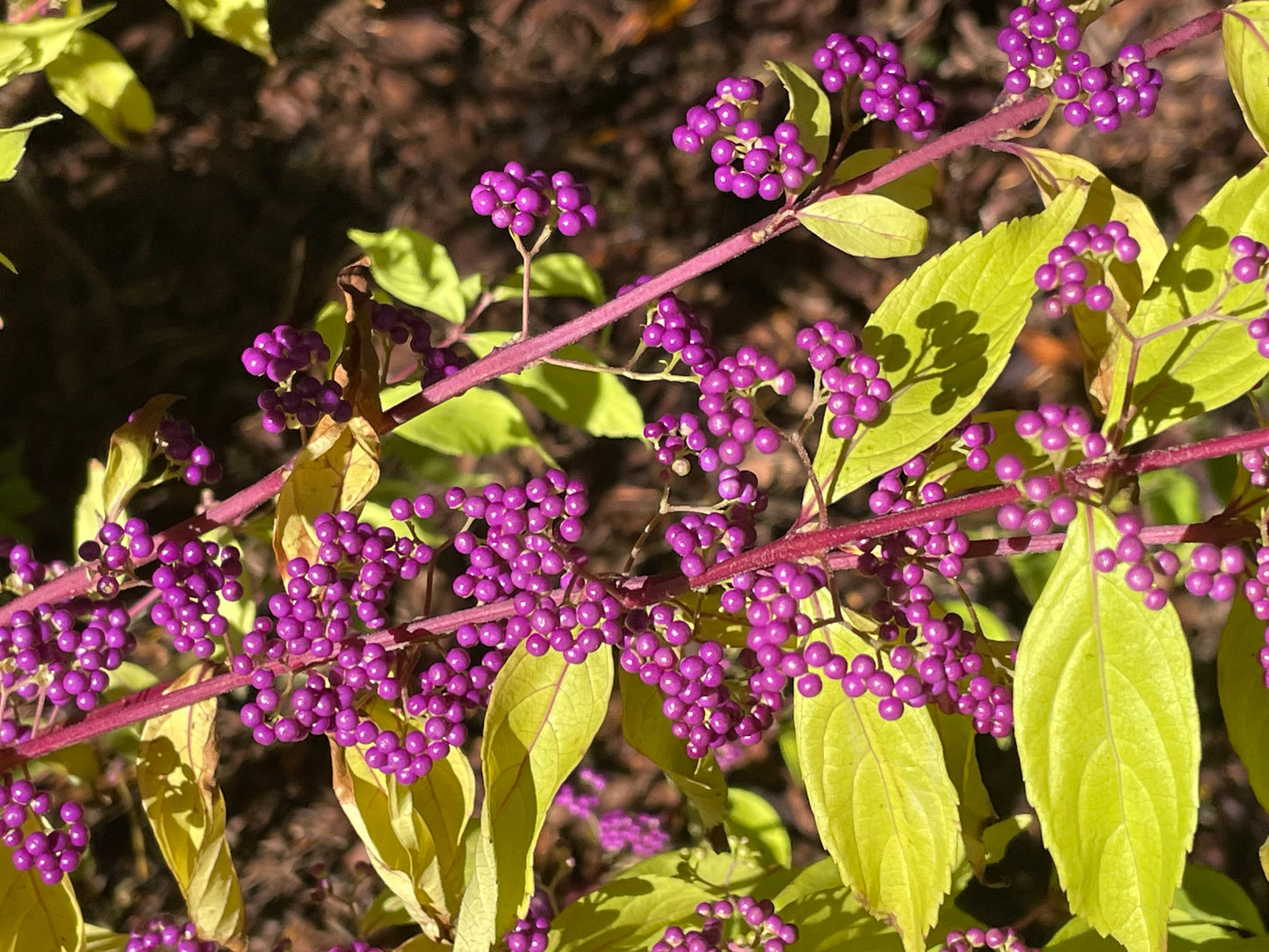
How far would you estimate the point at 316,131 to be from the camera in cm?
365

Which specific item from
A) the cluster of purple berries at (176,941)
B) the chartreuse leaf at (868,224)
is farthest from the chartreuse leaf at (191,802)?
the chartreuse leaf at (868,224)

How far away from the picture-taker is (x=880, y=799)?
144 cm

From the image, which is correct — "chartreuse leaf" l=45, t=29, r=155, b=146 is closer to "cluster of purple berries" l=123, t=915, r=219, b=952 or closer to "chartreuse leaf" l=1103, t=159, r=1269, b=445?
"cluster of purple berries" l=123, t=915, r=219, b=952

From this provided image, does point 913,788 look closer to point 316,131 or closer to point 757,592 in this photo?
point 757,592

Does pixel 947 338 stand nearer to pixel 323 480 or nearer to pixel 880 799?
pixel 880 799

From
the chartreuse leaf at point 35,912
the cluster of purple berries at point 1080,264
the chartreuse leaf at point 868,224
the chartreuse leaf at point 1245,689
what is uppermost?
the cluster of purple berries at point 1080,264

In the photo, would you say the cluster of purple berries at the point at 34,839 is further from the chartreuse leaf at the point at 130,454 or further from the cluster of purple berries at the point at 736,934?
the cluster of purple berries at the point at 736,934

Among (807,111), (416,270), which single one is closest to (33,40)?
(416,270)

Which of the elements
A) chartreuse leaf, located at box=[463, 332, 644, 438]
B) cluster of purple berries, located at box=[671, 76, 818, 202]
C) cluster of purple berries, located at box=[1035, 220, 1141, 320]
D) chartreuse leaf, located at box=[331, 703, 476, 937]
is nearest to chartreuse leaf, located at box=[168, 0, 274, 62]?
chartreuse leaf, located at box=[463, 332, 644, 438]

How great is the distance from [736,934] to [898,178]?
137cm

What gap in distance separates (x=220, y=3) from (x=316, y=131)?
1.60 meters

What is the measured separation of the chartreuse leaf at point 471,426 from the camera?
222 centimetres

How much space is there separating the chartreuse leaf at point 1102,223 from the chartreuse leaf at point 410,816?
1.10 meters

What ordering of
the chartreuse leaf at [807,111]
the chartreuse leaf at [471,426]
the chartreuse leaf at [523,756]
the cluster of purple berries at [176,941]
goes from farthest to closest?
the chartreuse leaf at [471,426] < the cluster of purple berries at [176,941] < the chartreuse leaf at [807,111] < the chartreuse leaf at [523,756]
